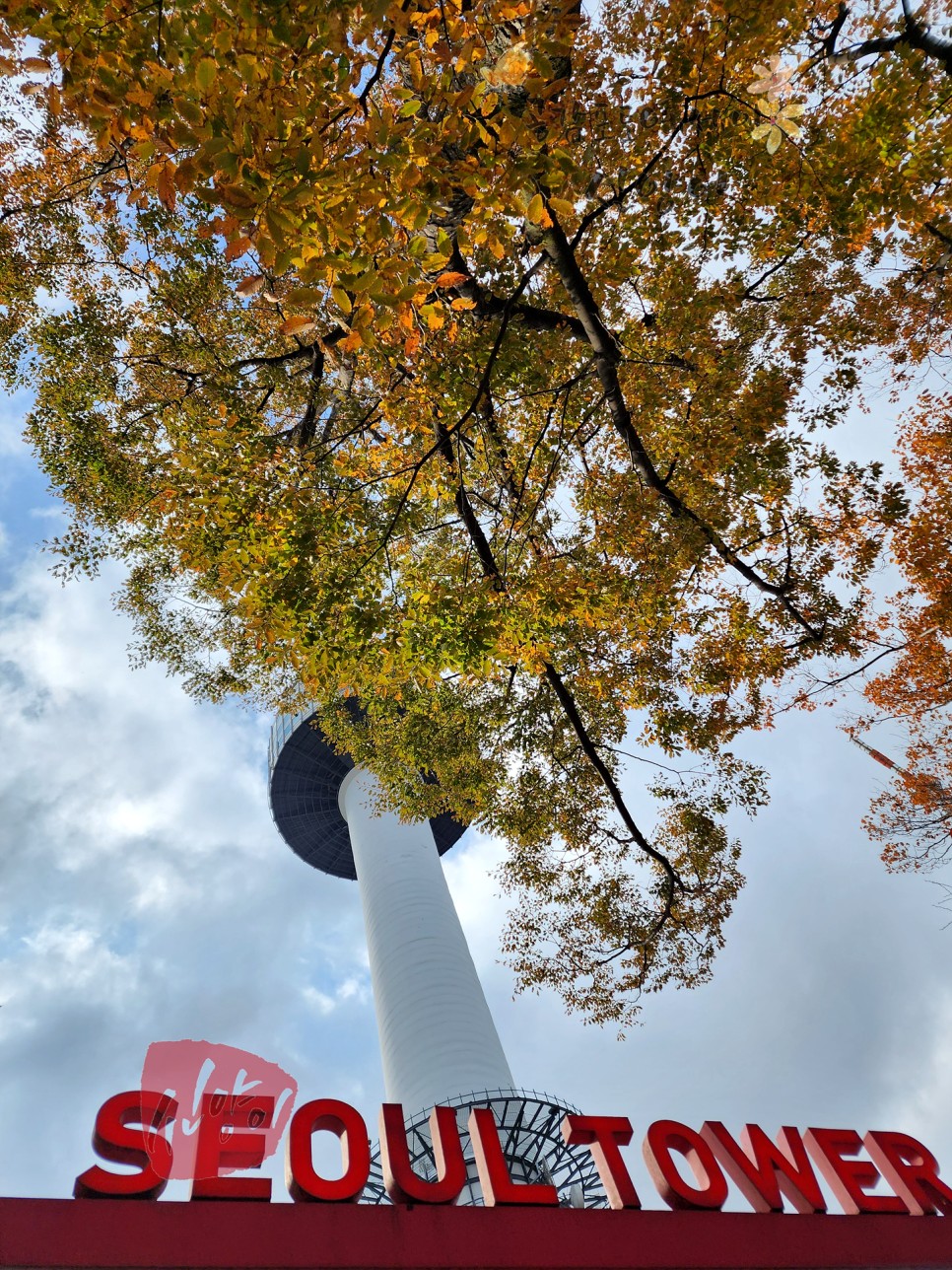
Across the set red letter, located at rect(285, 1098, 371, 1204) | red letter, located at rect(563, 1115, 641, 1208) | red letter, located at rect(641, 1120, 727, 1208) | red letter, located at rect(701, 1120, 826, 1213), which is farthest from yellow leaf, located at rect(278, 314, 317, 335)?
red letter, located at rect(701, 1120, 826, 1213)

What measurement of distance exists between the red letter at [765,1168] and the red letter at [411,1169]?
2.87m

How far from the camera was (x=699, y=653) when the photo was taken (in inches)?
421

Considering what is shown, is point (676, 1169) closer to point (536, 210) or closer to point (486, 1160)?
point (486, 1160)

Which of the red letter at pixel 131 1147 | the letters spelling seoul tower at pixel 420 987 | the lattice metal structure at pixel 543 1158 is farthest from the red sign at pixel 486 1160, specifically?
the lattice metal structure at pixel 543 1158

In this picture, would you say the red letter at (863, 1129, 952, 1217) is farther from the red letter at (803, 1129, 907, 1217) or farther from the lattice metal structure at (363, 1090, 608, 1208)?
the lattice metal structure at (363, 1090, 608, 1208)

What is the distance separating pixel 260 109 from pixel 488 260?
5.49 m

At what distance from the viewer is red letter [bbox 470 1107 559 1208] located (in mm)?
6648

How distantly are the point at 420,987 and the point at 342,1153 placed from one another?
42.6ft

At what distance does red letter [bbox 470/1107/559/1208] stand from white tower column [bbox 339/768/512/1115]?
25.5 ft

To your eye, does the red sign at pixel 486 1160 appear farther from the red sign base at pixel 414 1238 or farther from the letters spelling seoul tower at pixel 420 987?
the letters spelling seoul tower at pixel 420 987

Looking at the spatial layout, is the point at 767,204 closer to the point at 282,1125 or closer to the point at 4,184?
the point at 4,184

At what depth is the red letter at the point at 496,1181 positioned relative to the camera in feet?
21.8

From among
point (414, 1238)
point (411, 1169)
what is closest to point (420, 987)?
point (411, 1169)

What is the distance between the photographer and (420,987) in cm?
1950
